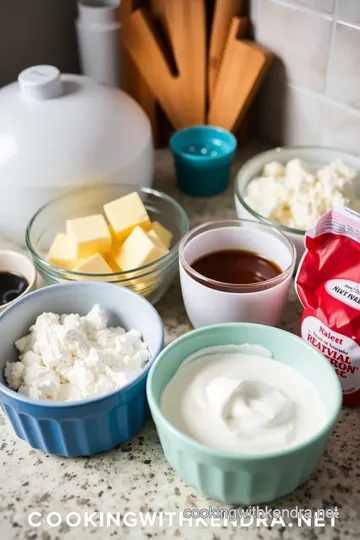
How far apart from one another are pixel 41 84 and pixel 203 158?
293 mm

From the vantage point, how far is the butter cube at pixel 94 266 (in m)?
0.82

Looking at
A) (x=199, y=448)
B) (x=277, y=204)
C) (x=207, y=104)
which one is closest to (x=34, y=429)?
(x=199, y=448)

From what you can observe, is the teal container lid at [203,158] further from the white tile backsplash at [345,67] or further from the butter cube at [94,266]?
the butter cube at [94,266]

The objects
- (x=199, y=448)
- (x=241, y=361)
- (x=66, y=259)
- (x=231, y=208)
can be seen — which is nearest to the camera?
(x=199, y=448)

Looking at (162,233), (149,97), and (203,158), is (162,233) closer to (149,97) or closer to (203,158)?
(203,158)

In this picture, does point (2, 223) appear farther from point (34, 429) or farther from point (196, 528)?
point (196, 528)

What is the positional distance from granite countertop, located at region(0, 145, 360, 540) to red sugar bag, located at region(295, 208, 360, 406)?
81 mm

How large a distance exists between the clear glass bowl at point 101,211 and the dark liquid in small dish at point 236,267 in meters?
0.05

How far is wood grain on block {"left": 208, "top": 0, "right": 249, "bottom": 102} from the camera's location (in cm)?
105

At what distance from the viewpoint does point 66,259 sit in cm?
85

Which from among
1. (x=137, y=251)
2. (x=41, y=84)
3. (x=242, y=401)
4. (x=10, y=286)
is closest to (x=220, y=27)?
(x=41, y=84)

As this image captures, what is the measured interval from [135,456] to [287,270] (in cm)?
29

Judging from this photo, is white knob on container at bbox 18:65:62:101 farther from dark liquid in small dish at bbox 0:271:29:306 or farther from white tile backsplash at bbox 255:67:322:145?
white tile backsplash at bbox 255:67:322:145

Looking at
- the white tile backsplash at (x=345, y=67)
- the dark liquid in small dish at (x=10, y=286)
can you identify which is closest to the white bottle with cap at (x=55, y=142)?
the dark liquid in small dish at (x=10, y=286)
